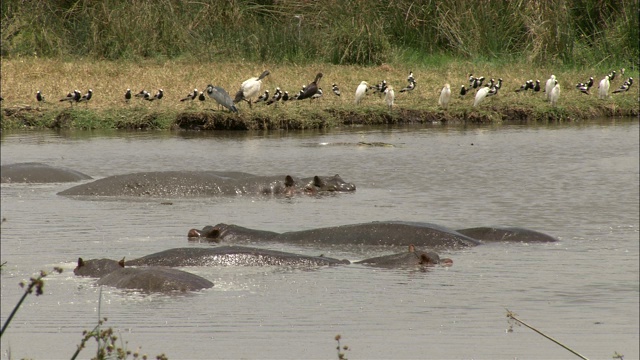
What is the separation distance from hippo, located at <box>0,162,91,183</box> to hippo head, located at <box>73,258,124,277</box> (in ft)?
10.9

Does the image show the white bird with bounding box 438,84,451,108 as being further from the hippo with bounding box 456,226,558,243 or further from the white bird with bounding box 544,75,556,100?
the hippo with bounding box 456,226,558,243

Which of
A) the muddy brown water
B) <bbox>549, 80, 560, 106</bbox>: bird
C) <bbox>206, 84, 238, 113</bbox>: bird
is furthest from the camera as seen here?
<bbox>549, 80, 560, 106</bbox>: bird

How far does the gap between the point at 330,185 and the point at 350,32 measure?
8.22 metres

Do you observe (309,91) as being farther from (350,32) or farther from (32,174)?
(32,174)

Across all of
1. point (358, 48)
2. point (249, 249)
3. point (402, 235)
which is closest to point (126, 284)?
point (249, 249)

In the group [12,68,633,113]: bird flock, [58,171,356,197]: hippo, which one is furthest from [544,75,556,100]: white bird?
[58,171,356,197]: hippo

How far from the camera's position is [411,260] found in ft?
18.1

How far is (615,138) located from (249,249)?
6.99 m

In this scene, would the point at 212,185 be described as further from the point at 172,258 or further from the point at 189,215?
the point at 172,258

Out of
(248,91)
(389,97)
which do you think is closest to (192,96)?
(248,91)

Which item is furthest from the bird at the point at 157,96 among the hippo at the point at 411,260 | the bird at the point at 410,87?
the hippo at the point at 411,260

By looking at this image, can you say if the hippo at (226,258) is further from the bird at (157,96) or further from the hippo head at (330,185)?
the bird at (157,96)

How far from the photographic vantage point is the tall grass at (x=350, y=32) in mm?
16391

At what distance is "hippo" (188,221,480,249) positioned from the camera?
6.13 meters
